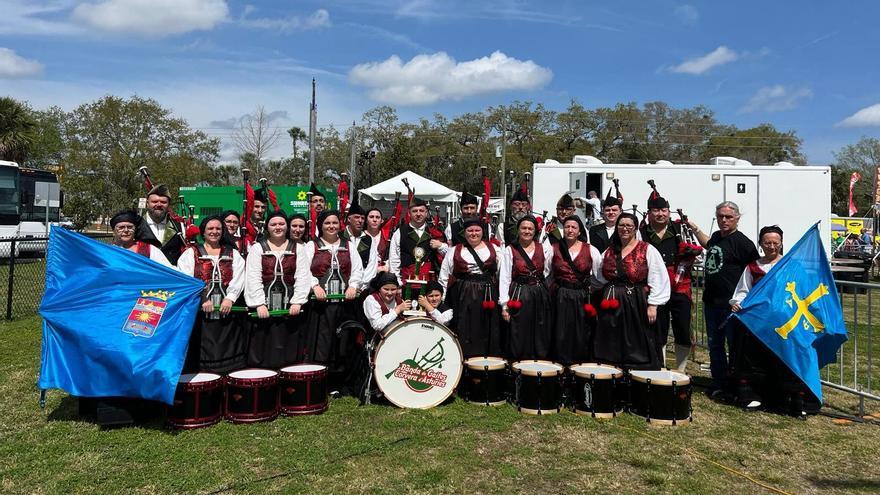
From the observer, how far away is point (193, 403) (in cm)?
479

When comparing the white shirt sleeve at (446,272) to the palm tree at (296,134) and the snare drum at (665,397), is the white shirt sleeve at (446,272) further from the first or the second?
the palm tree at (296,134)

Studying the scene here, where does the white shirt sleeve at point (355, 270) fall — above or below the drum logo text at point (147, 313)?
above

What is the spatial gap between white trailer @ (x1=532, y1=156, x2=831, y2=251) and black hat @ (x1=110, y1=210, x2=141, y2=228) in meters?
10.9

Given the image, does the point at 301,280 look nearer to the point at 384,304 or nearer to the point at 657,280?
the point at 384,304

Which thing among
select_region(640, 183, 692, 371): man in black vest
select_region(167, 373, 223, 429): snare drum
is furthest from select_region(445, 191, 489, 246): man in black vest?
select_region(167, 373, 223, 429): snare drum

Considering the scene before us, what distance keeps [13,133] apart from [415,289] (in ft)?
81.8

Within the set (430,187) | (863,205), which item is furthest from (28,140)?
(863,205)

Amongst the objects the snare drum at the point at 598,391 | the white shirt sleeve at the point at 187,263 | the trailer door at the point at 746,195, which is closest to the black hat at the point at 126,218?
the white shirt sleeve at the point at 187,263

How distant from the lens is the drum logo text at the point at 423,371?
17.6 feet

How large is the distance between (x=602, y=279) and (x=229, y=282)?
136 inches

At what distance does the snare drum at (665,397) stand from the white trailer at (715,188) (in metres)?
9.81

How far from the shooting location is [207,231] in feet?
17.0

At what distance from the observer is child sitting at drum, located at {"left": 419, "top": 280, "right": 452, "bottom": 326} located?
577cm

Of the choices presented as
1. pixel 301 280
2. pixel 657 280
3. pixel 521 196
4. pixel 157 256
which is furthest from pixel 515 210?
pixel 157 256
